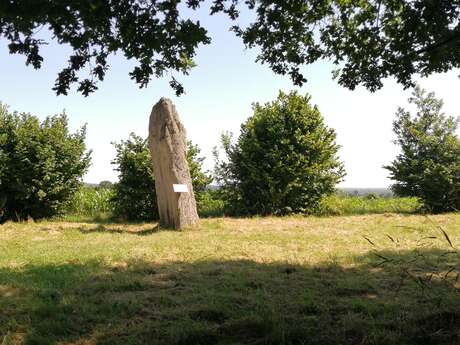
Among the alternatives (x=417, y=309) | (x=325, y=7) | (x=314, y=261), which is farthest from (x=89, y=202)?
(x=417, y=309)

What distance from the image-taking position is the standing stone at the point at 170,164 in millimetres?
9766

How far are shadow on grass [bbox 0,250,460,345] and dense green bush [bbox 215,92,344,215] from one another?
7.14 m

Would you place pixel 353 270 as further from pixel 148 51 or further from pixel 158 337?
pixel 148 51

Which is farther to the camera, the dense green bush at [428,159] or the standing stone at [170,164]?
the dense green bush at [428,159]

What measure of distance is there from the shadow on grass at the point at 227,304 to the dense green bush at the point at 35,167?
6.70 m

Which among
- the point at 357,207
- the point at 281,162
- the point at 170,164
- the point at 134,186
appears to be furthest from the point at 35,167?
the point at 357,207

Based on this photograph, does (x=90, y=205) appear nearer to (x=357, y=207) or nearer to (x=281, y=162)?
(x=281, y=162)

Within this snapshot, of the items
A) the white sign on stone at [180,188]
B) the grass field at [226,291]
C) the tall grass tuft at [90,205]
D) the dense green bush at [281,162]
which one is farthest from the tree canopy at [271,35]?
the tall grass tuft at [90,205]

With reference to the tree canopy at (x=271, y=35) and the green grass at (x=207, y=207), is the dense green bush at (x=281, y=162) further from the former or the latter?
the tree canopy at (x=271, y=35)

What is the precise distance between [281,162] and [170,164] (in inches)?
162

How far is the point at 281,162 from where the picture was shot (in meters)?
12.8

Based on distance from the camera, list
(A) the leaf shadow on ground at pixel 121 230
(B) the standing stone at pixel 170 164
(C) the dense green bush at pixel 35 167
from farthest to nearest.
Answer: (C) the dense green bush at pixel 35 167 → (B) the standing stone at pixel 170 164 → (A) the leaf shadow on ground at pixel 121 230

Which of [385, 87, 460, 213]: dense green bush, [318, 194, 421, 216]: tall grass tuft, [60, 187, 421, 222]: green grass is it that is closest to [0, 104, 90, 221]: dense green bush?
[60, 187, 421, 222]: green grass

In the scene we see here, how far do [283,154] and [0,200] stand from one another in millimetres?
8146
